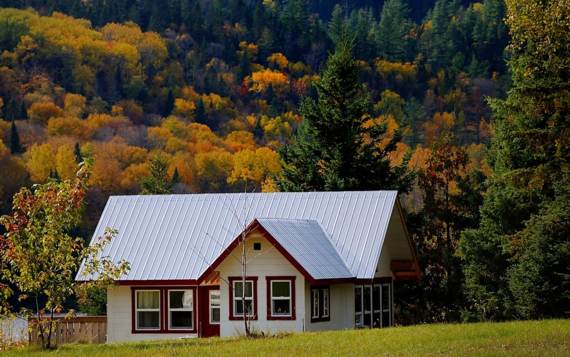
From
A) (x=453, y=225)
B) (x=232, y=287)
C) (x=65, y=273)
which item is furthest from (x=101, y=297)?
(x=65, y=273)

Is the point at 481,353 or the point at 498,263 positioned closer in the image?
the point at 481,353

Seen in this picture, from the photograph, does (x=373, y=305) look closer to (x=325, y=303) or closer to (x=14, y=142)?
(x=325, y=303)

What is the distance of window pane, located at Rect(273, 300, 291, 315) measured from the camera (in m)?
43.9

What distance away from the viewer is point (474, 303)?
5894 centimetres

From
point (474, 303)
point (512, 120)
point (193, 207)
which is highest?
point (512, 120)

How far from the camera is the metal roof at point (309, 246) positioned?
43438mm

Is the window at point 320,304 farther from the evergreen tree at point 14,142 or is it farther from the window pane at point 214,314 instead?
the evergreen tree at point 14,142

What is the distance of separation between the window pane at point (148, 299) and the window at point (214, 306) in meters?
2.08

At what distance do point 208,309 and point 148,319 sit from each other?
241 centimetres

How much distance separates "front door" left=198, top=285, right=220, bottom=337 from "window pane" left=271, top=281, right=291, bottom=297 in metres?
2.47

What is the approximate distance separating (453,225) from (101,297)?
699 inches

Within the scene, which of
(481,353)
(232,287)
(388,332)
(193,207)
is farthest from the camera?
(193,207)

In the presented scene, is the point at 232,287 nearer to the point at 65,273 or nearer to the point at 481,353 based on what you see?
the point at 65,273

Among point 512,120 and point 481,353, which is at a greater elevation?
point 512,120
